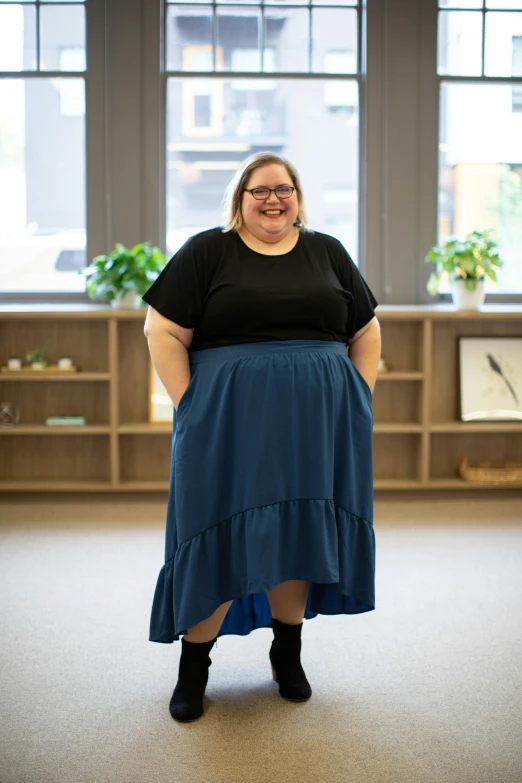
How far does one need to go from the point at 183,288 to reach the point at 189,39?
12.1 ft

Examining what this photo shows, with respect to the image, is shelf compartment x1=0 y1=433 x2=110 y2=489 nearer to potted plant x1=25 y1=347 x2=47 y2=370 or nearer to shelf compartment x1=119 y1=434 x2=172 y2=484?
shelf compartment x1=119 y1=434 x2=172 y2=484

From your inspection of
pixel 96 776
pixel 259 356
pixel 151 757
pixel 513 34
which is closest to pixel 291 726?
pixel 151 757

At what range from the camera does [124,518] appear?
4730mm

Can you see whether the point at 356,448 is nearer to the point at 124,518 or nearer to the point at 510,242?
the point at 124,518

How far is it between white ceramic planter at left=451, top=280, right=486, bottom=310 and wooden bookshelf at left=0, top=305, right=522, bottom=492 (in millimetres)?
85

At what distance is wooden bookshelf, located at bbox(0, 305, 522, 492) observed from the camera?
5.03 m

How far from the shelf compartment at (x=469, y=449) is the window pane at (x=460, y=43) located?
7.40ft

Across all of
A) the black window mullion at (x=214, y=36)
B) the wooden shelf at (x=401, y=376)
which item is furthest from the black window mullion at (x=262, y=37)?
the wooden shelf at (x=401, y=376)

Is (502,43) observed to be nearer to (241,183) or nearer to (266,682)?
(241,183)

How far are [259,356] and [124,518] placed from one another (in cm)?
265

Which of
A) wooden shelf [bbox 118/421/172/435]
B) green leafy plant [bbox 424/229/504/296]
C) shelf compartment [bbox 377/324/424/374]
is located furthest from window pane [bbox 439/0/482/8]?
wooden shelf [bbox 118/421/172/435]

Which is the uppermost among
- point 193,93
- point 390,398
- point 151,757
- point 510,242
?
point 193,93

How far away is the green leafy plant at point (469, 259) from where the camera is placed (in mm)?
5082

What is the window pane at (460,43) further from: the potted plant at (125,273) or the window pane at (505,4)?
the potted plant at (125,273)
